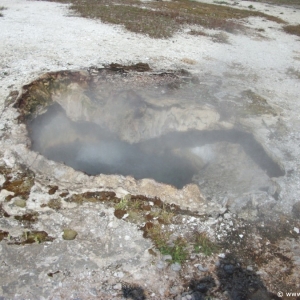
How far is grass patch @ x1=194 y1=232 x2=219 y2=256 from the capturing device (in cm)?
485

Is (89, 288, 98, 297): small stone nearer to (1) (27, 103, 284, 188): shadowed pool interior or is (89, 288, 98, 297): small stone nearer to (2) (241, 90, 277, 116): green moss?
(1) (27, 103, 284, 188): shadowed pool interior

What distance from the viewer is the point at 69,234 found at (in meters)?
4.87

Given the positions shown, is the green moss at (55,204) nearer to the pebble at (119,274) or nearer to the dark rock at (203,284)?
the pebble at (119,274)

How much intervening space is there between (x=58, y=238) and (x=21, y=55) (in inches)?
341

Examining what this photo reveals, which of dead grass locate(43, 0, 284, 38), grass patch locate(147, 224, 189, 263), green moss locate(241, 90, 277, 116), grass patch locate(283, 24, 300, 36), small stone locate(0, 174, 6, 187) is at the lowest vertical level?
grass patch locate(147, 224, 189, 263)

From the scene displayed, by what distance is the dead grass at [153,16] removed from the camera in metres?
16.4

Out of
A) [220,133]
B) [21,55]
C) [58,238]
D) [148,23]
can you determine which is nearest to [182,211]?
[58,238]

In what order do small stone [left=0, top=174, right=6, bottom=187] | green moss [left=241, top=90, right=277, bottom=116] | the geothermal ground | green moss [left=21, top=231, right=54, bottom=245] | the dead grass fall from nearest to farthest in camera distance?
1. the geothermal ground
2. green moss [left=21, top=231, right=54, bottom=245]
3. small stone [left=0, top=174, right=6, bottom=187]
4. green moss [left=241, top=90, right=277, bottom=116]
5. the dead grass

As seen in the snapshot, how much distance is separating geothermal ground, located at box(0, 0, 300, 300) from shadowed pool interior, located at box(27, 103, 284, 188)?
0.04 m

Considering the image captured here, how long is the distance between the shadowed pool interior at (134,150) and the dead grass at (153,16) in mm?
8303

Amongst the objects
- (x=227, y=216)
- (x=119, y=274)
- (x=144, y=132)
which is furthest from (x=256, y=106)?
(x=119, y=274)

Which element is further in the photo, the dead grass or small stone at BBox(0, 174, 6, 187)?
the dead grass

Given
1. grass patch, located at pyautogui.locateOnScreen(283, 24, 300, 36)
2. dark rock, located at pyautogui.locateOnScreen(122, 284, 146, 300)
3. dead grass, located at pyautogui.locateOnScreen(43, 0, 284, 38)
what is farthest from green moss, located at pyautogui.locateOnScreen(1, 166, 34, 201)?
grass patch, located at pyautogui.locateOnScreen(283, 24, 300, 36)

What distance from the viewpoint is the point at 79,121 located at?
8.76 m
